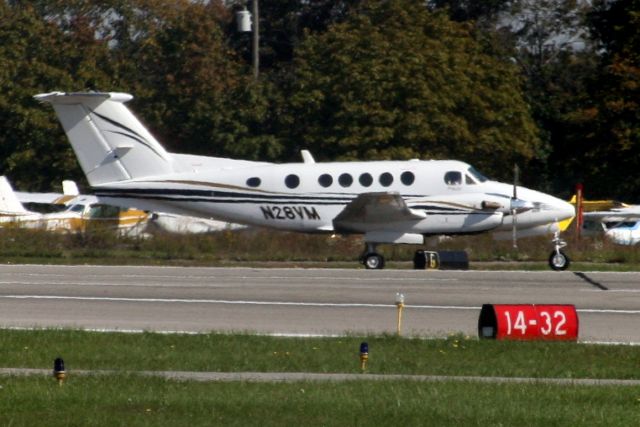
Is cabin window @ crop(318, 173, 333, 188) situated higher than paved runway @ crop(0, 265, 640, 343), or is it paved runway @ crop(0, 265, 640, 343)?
cabin window @ crop(318, 173, 333, 188)

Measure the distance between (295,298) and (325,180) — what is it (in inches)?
412

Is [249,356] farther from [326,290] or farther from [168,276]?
[168,276]

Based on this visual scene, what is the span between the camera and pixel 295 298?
72.6 ft

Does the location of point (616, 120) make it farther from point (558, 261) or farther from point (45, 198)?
point (558, 261)

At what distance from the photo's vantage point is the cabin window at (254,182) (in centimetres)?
3256

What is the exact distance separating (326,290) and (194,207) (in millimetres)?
9787

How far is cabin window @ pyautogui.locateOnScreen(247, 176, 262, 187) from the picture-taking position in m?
32.6

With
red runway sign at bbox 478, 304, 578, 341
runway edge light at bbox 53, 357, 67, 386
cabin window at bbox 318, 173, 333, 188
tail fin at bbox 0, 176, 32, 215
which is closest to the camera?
runway edge light at bbox 53, 357, 67, 386

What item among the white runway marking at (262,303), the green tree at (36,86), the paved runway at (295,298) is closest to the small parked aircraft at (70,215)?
the green tree at (36,86)

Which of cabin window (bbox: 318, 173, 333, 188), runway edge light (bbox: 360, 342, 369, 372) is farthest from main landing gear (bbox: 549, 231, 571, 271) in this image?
runway edge light (bbox: 360, 342, 369, 372)

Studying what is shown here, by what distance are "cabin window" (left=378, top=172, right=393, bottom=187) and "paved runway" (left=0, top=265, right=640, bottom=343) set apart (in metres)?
3.69

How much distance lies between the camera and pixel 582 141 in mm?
52438

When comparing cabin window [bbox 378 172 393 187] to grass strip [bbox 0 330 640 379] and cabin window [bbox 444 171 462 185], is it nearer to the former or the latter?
cabin window [bbox 444 171 462 185]

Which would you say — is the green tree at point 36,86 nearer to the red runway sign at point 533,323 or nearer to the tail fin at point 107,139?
the tail fin at point 107,139
